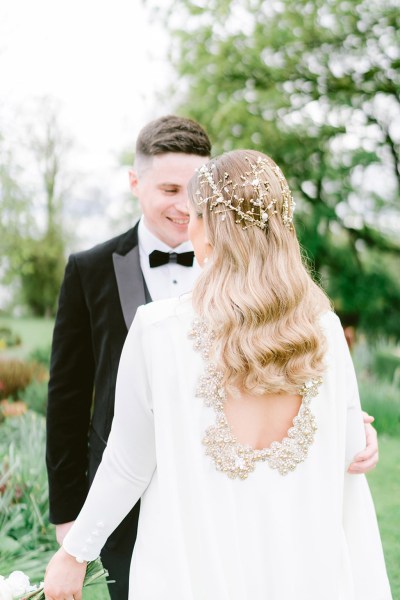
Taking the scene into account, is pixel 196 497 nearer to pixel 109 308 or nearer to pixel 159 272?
pixel 109 308

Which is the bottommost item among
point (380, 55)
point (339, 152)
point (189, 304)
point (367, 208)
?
point (189, 304)

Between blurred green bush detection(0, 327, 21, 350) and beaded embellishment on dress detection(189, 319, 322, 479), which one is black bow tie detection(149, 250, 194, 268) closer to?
beaded embellishment on dress detection(189, 319, 322, 479)

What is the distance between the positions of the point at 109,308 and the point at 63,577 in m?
0.88

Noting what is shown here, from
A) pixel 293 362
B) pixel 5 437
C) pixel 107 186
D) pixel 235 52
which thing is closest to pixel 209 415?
pixel 293 362

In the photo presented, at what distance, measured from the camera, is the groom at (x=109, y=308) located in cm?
217

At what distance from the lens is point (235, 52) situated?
38.1 feet

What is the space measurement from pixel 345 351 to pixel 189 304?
436 millimetres

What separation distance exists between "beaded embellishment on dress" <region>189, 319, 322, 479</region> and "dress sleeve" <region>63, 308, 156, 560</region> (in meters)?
0.15

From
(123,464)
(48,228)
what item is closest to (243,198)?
(123,464)

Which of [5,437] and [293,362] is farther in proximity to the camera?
[5,437]

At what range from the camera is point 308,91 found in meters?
11.9

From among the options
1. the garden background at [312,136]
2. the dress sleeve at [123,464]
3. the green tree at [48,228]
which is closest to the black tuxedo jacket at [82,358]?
the dress sleeve at [123,464]

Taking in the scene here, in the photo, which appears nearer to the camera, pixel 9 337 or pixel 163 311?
pixel 163 311

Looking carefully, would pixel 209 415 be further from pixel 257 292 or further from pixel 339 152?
pixel 339 152
